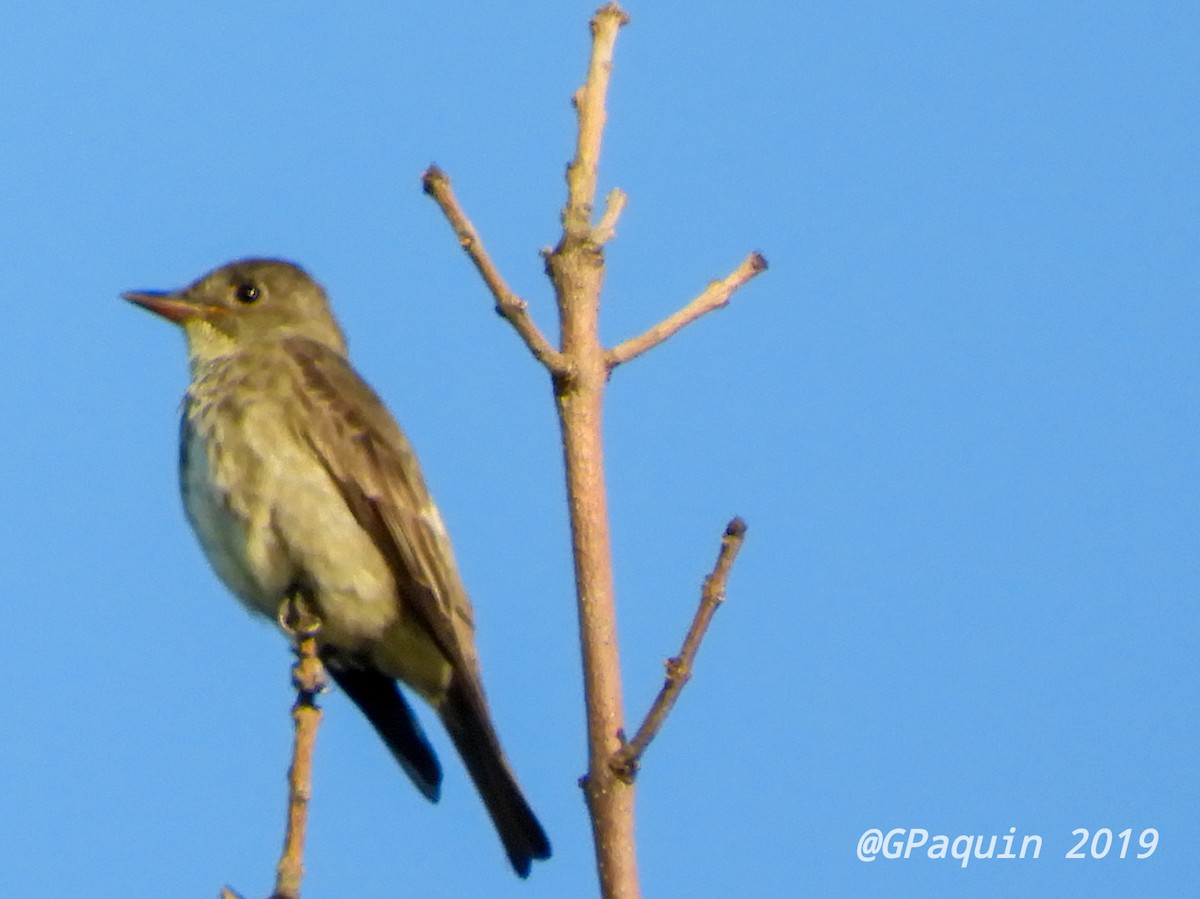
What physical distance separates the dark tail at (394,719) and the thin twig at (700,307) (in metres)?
3.34

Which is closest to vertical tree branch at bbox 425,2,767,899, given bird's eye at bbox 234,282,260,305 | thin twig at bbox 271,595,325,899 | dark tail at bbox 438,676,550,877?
thin twig at bbox 271,595,325,899

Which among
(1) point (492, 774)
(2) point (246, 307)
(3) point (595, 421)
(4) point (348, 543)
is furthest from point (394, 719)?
(3) point (595, 421)

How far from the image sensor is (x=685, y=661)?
3.59m

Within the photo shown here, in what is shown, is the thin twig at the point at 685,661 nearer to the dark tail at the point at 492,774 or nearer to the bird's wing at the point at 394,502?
the dark tail at the point at 492,774

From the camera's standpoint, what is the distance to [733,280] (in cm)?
414

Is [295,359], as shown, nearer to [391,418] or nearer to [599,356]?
[391,418]

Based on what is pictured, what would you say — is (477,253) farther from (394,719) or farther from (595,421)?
(394,719)

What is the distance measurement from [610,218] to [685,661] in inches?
38.1

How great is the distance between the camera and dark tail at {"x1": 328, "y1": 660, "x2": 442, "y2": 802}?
23.0 feet

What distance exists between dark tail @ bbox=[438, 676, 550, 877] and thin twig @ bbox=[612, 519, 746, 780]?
9.45ft

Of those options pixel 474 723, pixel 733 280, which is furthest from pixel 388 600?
pixel 733 280

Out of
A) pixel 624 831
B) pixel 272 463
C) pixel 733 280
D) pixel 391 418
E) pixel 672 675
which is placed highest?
pixel 391 418

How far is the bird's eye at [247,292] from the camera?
8203mm

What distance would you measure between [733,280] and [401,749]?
343cm
